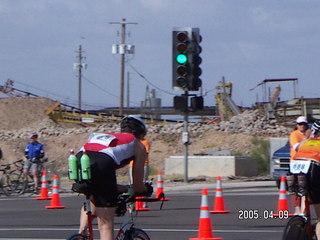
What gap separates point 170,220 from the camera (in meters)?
16.7

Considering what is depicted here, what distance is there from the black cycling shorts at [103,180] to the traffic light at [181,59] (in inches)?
581

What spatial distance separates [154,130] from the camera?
178 feet

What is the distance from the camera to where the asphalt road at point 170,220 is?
14.2 meters

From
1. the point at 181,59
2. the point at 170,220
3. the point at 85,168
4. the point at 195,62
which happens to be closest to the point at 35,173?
the point at 181,59

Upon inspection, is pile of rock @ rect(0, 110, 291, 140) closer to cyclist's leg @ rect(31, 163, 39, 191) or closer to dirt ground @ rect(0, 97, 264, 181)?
dirt ground @ rect(0, 97, 264, 181)

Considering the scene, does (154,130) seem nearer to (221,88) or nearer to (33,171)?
(221,88)

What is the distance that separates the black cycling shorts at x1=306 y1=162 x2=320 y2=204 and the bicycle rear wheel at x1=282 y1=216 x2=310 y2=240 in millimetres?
301

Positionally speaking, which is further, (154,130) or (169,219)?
(154,130)

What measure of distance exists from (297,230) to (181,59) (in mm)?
13432

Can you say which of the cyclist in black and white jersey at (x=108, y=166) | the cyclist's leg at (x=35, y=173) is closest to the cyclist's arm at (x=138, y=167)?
the cyclist in black and white jersey at (x=108, y=166)

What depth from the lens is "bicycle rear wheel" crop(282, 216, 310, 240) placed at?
9.87 metres

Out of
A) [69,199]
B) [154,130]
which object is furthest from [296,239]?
[154,130]

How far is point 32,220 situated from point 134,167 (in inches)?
356

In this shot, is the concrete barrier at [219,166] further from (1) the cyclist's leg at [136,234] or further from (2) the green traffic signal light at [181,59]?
(1) the cyclist's leg at [136,234]
